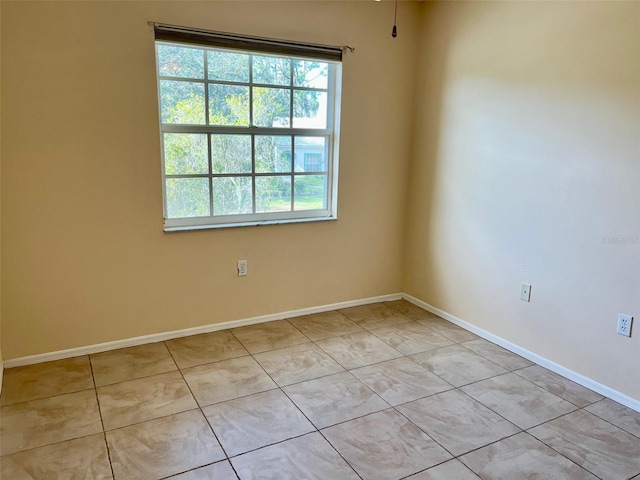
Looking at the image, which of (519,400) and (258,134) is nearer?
(519,400)

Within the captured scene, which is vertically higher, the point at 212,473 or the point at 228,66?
the point at 228,66

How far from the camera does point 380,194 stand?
3674 millimetres

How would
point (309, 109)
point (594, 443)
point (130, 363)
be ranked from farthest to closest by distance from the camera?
1. point (309, 109)
2. point (130, 363)
3. point (594, 443)

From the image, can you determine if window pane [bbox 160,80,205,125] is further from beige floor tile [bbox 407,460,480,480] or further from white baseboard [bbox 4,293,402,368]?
beige floor tile [bbox 407,460,480,480]

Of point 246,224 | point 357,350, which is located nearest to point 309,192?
point 246,224

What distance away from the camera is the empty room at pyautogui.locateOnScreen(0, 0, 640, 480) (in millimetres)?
2135

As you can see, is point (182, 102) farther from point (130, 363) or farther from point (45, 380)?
point (45, 380)

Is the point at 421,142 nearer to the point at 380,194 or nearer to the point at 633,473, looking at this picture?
the point at 380,194

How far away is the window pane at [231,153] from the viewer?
3.06 meters

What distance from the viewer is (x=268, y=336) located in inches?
124

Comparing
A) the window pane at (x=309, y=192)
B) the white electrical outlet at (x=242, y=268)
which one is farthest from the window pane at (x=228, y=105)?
the white electrical outlet at (x=242, y=268)

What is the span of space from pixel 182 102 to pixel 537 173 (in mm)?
2215

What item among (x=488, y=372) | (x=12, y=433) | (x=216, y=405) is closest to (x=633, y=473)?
(x=488, y=372)

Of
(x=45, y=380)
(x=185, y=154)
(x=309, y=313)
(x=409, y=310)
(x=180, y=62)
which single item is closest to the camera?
(x=45, y=380)
